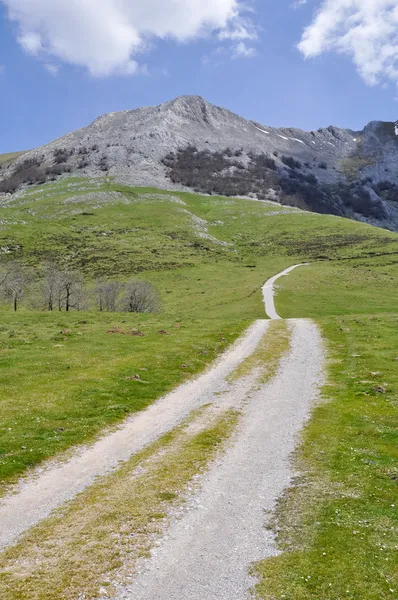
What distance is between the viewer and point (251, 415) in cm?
2255

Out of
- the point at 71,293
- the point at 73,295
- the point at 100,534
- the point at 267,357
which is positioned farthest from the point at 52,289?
the point at 100,534

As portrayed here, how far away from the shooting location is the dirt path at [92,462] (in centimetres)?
1284

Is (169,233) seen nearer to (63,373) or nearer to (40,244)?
(40,244)

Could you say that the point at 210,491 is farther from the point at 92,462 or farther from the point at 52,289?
the point at 52,289

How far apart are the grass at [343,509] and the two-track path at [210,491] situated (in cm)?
68

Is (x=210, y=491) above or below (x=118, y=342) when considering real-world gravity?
below

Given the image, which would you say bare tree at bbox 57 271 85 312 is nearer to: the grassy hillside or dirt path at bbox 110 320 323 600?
the grassy hillside

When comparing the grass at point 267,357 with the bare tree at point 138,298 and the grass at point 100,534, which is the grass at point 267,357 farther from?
the bare tree at point 138,298

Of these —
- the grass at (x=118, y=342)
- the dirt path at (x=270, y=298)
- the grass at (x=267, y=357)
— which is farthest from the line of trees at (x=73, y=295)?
the grass at (x=267, y=357)

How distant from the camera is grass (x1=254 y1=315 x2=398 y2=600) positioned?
905 centimetres

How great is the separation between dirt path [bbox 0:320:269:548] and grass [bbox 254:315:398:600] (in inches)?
289

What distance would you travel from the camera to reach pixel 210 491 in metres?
14.1

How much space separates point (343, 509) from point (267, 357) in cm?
2421

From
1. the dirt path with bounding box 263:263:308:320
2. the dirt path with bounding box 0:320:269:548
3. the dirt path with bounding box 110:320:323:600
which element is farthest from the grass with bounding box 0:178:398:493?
the dirt path with bounding box 110:320:323:600
